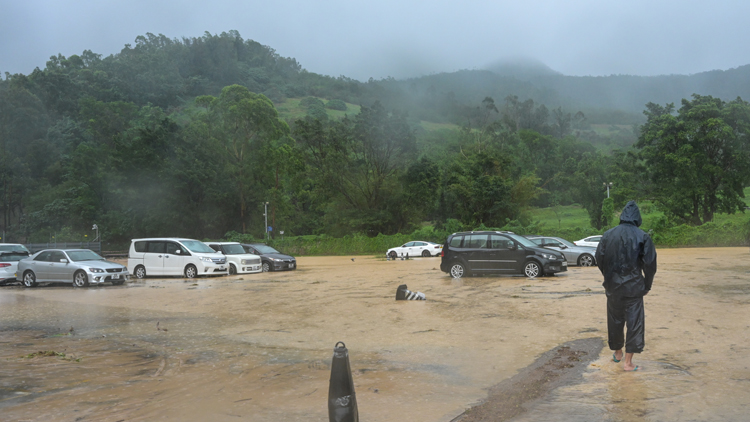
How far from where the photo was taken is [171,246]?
23.5 m

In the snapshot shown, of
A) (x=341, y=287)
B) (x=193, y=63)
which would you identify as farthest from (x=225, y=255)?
(x=193, y=63)

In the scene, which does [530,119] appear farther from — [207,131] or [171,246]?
[171,246]

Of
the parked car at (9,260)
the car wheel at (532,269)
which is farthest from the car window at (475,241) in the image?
the parked car at (9,260)

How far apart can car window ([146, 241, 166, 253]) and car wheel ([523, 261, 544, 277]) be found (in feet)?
49.0

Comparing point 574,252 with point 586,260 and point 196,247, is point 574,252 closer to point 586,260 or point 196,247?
point 586,260

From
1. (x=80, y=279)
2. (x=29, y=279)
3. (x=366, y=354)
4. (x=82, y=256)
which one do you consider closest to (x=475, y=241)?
(x=366, y=354)

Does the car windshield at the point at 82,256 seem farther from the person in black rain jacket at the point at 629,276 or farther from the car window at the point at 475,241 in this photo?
the person in black rain jacket at the point at 629,276

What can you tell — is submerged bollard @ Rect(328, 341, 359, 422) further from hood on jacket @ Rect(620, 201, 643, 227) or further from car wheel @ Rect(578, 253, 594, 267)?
car wheel @ Rect(578, 253, 594, 267)

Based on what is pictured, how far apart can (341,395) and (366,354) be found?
11.9 ft

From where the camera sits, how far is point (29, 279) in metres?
20.9

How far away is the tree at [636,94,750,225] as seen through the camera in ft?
155

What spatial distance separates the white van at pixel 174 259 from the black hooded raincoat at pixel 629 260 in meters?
19.0

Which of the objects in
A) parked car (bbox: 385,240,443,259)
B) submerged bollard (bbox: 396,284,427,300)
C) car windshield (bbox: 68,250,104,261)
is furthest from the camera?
parked car (bbox: 385,240,443,259)

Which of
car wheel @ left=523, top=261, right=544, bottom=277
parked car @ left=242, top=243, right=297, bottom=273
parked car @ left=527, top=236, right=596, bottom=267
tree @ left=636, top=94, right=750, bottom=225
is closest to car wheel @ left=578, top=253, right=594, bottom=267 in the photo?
parked car @ left=527, top=236, right=596, bottom=267
